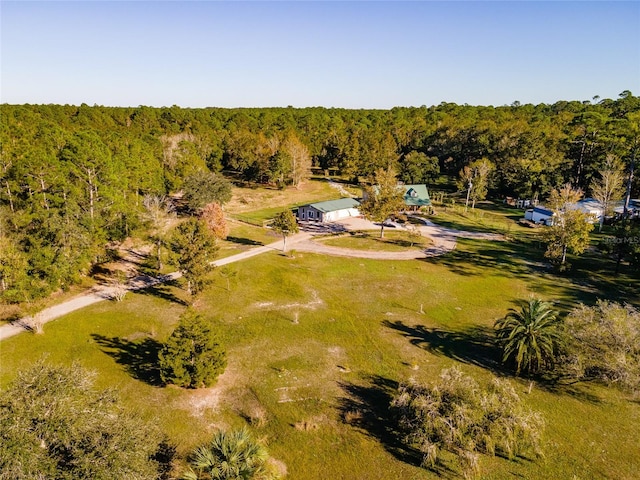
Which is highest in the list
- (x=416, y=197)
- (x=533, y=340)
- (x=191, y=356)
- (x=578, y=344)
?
(x=416, y=197)

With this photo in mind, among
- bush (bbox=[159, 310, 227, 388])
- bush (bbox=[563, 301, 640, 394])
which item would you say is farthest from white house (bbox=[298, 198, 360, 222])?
bush (bbox=[563, 301, 640, 394])

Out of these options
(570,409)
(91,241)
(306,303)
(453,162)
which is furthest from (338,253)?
(453,162)

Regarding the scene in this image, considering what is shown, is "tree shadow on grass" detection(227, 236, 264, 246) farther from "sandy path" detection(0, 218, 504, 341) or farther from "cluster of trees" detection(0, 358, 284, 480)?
"cluster of trees" detection(0, 358, 284, 480)

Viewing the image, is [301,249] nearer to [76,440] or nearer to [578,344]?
[578,344]

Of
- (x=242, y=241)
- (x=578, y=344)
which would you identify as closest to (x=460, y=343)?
(x=578, y=344)

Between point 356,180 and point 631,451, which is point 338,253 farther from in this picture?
point 356,180

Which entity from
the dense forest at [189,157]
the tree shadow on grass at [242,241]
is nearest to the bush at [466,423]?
the dense forest at [189,157]

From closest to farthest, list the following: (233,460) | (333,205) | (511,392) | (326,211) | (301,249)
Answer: (233,460) < (511,392) < (301,249) < (326,211) < (333,205)

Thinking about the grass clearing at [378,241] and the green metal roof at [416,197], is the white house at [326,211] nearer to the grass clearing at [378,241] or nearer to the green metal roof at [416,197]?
the grass clearing at [378,241]
